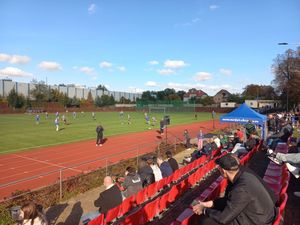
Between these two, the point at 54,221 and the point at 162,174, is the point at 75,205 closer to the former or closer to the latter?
the point at 54,221

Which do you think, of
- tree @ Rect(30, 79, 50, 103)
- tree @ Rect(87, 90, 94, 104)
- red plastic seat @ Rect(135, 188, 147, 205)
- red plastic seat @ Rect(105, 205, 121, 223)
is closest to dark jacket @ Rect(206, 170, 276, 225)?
red plastic seat @ Rect(105, 205, 121, 223)

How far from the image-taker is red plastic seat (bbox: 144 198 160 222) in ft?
19.8

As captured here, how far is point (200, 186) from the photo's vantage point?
31.1 ft

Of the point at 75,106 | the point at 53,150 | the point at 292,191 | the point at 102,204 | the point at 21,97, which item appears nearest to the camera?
the point at 102,204

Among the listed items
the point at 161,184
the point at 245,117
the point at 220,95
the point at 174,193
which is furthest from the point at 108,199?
the point at 220,95

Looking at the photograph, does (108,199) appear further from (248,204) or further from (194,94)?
(194,94)

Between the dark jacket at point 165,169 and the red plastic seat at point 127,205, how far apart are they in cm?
268

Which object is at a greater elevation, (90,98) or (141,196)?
(90,98)

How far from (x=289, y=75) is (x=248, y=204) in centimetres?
6974

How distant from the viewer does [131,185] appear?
7.60m

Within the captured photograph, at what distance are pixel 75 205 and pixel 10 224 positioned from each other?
2127 mm

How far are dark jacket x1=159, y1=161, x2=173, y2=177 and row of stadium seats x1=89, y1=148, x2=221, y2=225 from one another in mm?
253

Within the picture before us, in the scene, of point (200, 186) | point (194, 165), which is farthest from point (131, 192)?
point (194, 165)

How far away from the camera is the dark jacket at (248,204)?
313 centimetres
